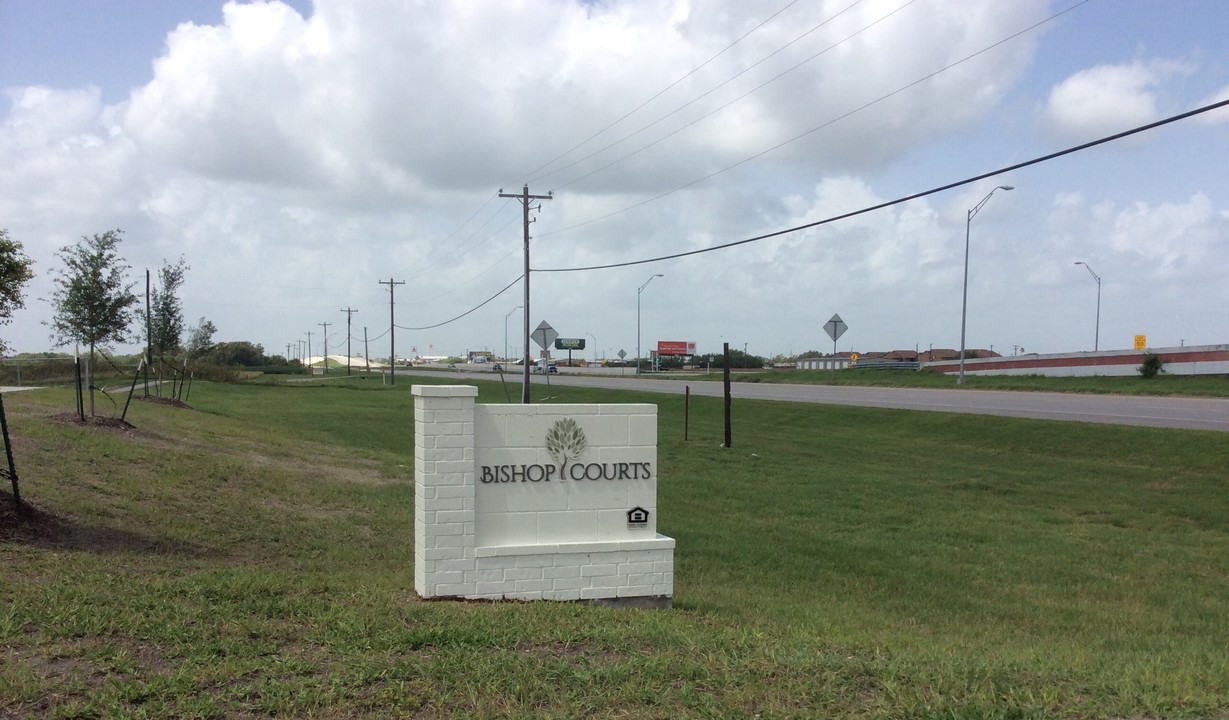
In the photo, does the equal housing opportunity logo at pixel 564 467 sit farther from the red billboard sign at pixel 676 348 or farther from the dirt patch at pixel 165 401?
the red billboard sign at pixel 676 348

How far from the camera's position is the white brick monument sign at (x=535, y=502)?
765cm

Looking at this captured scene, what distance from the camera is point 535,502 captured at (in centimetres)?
798

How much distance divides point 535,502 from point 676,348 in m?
131

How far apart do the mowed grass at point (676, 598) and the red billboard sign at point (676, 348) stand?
116 metres

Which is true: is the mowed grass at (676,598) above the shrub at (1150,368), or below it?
below

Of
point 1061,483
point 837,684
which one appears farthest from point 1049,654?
point 1061,483

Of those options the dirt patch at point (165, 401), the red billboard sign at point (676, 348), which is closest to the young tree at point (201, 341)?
the dirt patch at point (165, 401)

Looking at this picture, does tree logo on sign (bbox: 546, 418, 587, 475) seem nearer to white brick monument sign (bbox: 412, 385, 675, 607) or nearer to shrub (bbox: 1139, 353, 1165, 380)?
white brick monument sign (bbox: 412, 385, 675, 607)

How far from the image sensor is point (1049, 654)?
21.8ft

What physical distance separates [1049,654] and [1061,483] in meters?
12.8

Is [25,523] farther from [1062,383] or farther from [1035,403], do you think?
[1062,383]

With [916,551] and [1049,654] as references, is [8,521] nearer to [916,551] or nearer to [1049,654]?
[1049,654]

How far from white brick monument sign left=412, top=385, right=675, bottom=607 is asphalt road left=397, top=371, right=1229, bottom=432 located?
20.0 meters

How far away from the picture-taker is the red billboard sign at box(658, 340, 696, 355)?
136m
